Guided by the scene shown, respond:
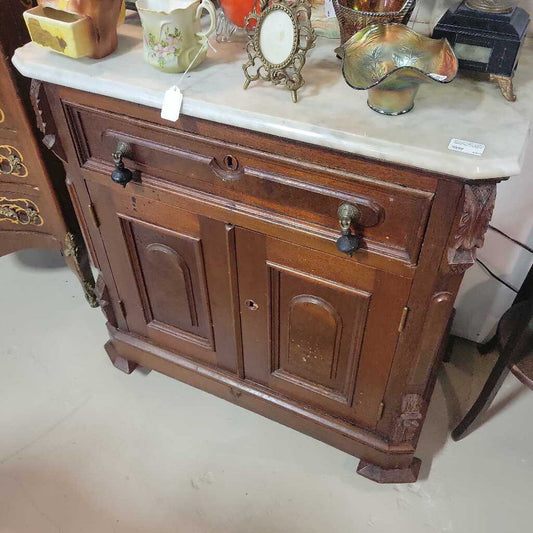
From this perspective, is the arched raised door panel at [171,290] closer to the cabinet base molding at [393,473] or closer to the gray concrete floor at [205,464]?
the gray concrete floor at [205,464]

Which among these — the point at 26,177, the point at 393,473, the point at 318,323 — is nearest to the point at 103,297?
the point at 26,177

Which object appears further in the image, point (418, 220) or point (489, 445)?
point (489, 445)

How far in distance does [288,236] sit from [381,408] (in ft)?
1.45

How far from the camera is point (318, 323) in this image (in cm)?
103

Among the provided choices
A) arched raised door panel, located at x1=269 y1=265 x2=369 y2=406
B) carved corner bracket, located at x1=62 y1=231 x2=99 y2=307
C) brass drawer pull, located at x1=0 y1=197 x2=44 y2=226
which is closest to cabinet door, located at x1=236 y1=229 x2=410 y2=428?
arched raised door panel, located at x1=269 y1=265 x2=369 y2=406

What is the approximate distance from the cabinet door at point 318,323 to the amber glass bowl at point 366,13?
1.23ft

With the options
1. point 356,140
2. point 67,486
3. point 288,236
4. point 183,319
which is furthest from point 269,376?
point 356,140

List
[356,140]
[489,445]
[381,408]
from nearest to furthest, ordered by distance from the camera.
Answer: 1. [356,140]
2. [381,408]
3. [489,445]

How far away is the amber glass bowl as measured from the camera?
836 millimetres

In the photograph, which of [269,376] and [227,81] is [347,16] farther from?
[269,376]

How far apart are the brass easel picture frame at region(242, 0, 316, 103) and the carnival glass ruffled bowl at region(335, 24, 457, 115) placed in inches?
2.8

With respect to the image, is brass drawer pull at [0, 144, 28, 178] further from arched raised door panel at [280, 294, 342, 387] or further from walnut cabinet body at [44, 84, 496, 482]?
arched raised door panel at [280, 294, 342, 387]

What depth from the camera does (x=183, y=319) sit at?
1245mm

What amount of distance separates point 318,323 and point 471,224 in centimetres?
38
